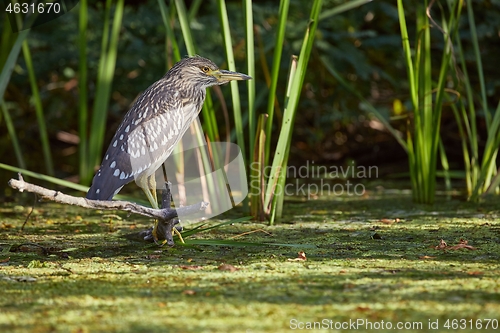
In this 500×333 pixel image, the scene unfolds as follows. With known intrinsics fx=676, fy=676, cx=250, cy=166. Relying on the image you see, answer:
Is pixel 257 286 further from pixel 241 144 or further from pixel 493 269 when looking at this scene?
pixel 241 144

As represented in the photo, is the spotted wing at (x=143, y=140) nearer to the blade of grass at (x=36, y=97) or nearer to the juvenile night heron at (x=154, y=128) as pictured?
the juvenile night heron at (x=154, y=128)

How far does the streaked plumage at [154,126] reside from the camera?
333 centimetres

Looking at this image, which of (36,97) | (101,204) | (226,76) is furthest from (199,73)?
(36,97)

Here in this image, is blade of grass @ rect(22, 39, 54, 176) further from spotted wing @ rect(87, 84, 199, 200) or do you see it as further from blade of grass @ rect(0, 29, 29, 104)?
spotted wing @ rect(87, 84, 199, 200)

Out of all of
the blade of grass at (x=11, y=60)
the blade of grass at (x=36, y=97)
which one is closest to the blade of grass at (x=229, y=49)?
the blade of grass at (x=11, y=60)

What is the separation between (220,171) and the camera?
13.0 feet

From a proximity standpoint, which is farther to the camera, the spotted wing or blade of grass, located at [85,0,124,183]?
blade of grass, located at [85,0,124,183]

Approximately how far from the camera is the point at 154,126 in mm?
3463

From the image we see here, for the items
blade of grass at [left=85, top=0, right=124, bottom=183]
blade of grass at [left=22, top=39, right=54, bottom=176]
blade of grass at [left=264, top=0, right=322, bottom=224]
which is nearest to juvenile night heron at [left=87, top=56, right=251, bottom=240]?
blade of grass at [left=264, top=0, right=322, bottom=224]

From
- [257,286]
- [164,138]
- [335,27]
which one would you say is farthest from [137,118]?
[335,27]

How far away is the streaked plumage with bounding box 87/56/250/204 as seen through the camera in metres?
3.33

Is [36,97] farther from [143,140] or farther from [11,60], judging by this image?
[143,140]

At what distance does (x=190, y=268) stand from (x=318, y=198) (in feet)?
7.72

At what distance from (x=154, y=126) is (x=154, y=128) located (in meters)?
0.01
